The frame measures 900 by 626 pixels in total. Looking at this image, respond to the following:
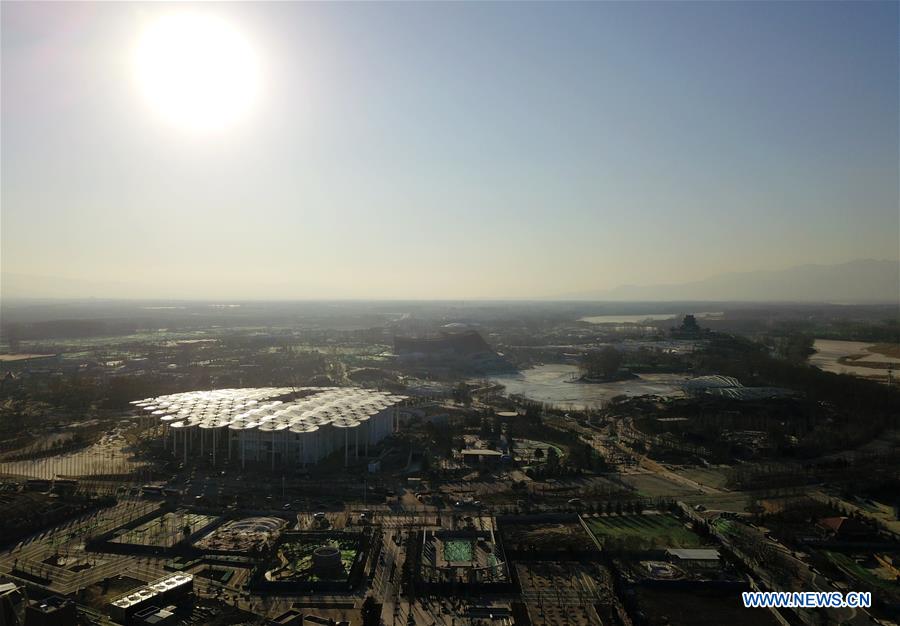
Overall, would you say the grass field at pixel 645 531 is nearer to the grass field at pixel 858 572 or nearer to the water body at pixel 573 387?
the grass field at pixel 858 572

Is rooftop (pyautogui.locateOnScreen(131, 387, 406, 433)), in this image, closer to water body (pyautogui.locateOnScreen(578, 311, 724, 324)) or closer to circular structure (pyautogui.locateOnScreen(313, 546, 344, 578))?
circular structure (pyautogui.locateOnScreen(313, 546, 344, 578))

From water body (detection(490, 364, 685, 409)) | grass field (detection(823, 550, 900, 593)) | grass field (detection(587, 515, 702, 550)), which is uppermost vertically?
grass field (detection(587, 515, 702, 550))

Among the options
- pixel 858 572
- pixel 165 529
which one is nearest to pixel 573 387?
pixel 858 572

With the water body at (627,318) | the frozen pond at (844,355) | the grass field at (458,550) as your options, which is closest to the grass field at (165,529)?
the grass field at (458,550)

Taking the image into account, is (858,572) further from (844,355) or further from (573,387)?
(844,355)

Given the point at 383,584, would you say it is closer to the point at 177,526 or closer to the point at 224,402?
the point at 177,526

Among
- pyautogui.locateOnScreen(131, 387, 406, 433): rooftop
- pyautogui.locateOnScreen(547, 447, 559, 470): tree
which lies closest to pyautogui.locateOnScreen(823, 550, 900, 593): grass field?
pyautogui.locateOnScreen(547, 447, 559, 470): tree

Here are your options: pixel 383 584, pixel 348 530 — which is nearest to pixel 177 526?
pixel 348 530
